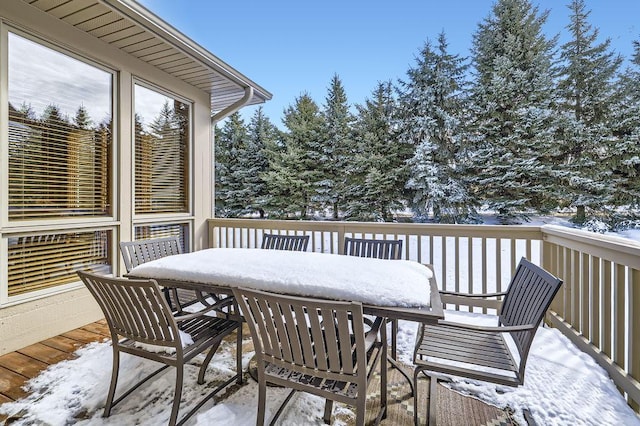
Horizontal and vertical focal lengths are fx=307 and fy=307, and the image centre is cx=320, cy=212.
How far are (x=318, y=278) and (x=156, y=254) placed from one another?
71.2 inches

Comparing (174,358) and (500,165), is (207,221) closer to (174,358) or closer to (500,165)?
(174,358)

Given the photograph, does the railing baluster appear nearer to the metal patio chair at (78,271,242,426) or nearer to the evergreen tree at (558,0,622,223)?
the metal patio chair at (78,271,242,426)

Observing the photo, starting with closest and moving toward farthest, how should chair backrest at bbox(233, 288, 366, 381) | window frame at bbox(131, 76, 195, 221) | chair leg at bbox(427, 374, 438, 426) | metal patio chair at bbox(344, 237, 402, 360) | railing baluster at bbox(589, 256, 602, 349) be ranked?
chair backrest at bbox(233, 288, 366, 381)
chair leg at bbox(427, 374, 438, 426)
railing baluster at bbox(589, 256, 602, 349)
metal patio chair at bbox(344, 237, 402, 360)
window frame at bbox(131, 76, 195, 221)

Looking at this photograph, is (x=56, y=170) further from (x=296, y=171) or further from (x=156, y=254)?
(x=296, y=171)

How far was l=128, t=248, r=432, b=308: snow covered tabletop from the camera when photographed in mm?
1614

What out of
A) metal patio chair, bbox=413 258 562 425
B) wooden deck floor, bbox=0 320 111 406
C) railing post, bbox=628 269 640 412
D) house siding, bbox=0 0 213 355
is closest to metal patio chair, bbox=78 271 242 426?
wooden deck floor, bbox=0 320 111 406

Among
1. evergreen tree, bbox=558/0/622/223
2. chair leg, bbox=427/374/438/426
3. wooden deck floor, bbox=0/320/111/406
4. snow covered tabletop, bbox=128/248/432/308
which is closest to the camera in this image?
snow covered tabletop, bbox=128/248/432/308

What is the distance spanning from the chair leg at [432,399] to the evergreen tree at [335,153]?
10.00 metres

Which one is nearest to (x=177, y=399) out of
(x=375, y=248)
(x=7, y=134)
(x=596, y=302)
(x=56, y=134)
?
(x=375, y=248)

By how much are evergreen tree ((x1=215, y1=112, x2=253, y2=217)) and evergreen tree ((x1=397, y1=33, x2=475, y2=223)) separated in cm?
690

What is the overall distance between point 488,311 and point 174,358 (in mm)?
3356

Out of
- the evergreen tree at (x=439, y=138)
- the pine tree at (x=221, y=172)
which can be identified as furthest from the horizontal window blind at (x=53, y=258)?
the pine tree at (x=221, y=172)

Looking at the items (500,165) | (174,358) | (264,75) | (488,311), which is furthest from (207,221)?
(264,75)

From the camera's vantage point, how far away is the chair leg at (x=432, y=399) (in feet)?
5.65
